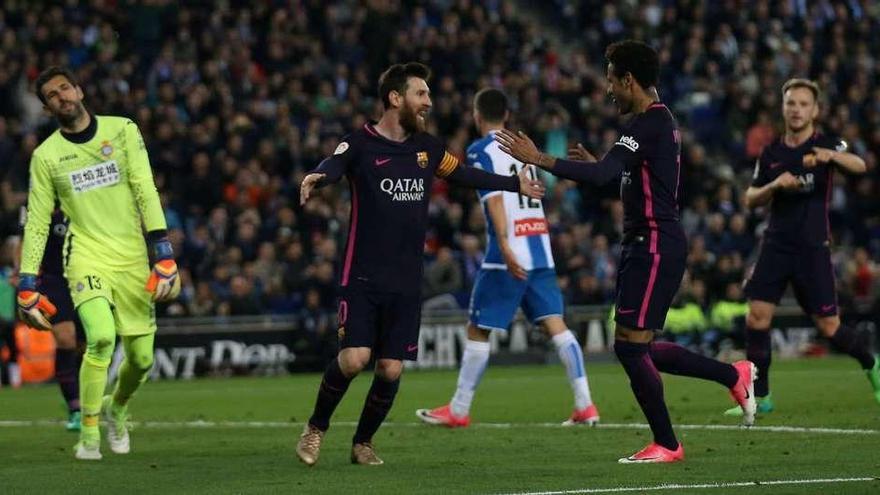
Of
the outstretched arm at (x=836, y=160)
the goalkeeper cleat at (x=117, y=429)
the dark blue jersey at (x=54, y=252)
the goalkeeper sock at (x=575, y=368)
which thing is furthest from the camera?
the dark blue jersey at (x=54, y=252)

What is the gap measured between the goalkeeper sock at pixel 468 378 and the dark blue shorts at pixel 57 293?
3339 millimetres

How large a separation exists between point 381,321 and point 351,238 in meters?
0.55

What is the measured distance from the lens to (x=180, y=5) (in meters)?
29.2

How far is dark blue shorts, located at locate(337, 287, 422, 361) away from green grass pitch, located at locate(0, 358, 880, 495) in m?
0.75

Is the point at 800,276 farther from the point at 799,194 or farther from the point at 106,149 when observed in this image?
the point at 106,149

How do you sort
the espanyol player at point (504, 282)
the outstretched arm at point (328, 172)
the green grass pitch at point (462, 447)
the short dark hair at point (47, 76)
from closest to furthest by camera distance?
1. the green grass pitch at point (462, 447)
2. the outstretched arm at point (328, 172)
3. the short dark hair at point (47, 76)
4. the espanyol player at point (504, 282)

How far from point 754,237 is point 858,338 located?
13.5 m

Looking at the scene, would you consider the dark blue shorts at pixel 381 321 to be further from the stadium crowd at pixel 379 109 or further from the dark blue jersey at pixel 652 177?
the stadium crowd at pixel 379 109

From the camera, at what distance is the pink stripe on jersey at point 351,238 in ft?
35.7

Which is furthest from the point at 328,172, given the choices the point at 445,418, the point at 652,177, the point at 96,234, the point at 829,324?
the point at 829,324

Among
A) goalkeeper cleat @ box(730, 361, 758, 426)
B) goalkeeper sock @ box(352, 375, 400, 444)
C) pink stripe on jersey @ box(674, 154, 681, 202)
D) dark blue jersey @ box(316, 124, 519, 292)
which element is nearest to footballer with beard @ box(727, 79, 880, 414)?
goalkeeper cleat @ box(730, 361, 758, 426)

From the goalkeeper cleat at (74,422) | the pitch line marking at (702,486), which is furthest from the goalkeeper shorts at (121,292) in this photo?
the pitch line marking at (702,486)

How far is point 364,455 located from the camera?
11.1 meters

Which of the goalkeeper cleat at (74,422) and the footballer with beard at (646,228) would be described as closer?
the footballer with beard at (646,228)
